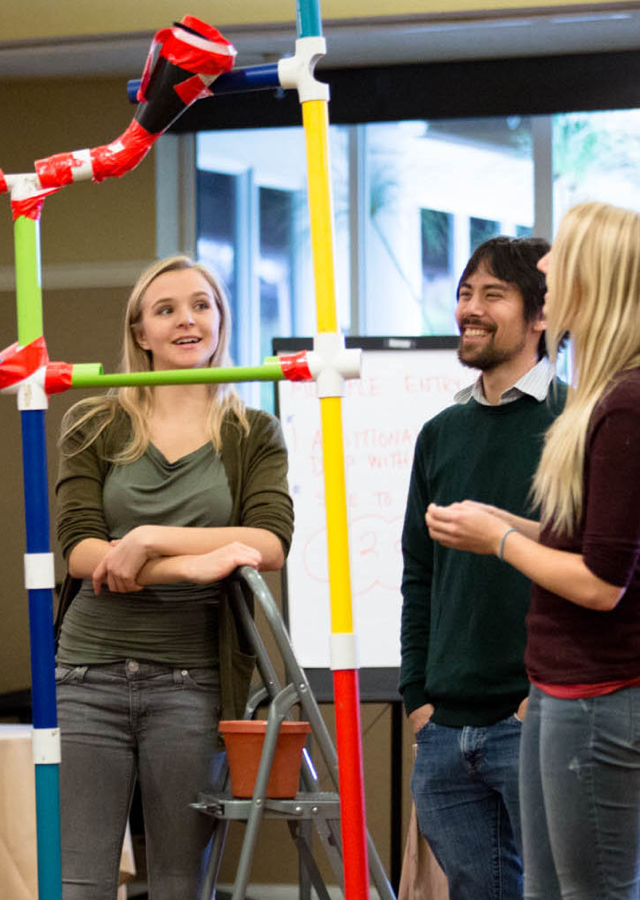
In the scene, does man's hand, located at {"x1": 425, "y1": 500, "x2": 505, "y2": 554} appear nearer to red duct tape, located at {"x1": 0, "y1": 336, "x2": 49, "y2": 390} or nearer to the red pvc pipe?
the red pvc pipe

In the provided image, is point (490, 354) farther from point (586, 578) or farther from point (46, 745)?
point (46, 745)

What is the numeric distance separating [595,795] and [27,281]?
90 centimetres

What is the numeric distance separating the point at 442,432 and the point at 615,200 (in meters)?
2.31

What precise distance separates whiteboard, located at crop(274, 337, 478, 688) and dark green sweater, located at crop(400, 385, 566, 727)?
1.18 metres

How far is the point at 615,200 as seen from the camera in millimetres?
3998

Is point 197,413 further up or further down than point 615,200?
further down

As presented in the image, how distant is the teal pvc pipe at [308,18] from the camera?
1.36m

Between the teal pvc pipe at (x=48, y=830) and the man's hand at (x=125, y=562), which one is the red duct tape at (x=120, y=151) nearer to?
the man's hand at (x=125, y=562)

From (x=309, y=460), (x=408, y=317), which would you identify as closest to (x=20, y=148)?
(x=408, y=317)

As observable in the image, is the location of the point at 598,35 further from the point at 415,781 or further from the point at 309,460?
the point at 415,781

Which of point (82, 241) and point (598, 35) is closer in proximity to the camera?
point (598, 35)

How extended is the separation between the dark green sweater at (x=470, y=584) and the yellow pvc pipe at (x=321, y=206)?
24.7 inches

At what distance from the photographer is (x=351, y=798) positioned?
1308mm

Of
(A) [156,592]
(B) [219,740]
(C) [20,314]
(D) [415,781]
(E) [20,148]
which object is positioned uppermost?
(E) [20,148]
